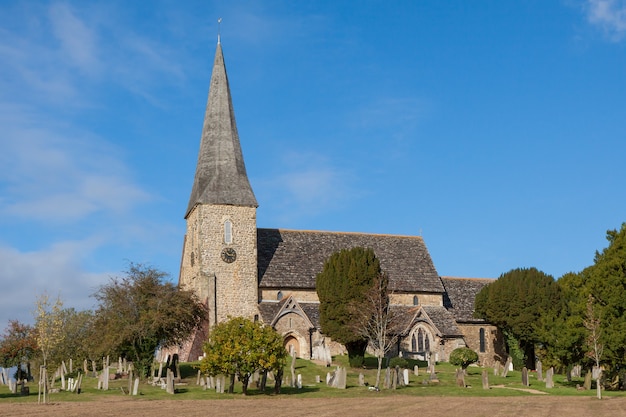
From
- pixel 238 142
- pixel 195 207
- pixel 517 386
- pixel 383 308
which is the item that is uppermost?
pixel 238 142

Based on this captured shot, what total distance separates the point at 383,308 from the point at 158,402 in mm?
21332

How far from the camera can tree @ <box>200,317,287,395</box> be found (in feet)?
120

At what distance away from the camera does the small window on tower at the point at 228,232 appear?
191ft

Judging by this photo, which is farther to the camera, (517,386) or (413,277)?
(413,277)

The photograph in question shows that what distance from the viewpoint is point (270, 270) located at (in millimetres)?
59969

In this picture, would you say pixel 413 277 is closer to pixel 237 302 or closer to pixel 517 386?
pixel 237 302

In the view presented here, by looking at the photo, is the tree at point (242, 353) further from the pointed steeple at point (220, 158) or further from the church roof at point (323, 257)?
the pointed steeple at point (220, 158)

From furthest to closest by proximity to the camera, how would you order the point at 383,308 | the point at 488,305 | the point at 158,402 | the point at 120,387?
the point at 488,305, the point at 383,308, the point at 120,387, the point at 158,402

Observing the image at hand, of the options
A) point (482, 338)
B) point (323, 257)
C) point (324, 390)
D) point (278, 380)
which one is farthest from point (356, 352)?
point (278, 380)

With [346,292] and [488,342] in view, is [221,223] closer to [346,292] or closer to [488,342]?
[346,292]

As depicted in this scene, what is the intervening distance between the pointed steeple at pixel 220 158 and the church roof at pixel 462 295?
1817cm

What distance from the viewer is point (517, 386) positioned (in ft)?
139

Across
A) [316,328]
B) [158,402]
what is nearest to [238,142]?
[316,328]

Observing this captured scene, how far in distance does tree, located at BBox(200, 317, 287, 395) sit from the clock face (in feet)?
64.7
